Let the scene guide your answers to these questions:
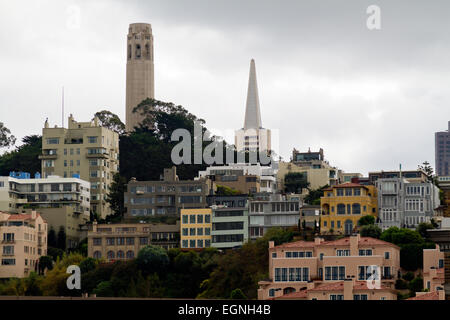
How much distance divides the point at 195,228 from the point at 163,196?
480 inches

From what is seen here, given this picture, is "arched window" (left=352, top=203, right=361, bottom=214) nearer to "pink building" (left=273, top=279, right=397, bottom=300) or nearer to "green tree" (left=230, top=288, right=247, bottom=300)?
"green tree" (left=230, top=288, right=247, bottom=300)

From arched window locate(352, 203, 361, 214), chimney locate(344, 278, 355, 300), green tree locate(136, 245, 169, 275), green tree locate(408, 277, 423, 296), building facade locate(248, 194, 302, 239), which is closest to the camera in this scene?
chimney locate(344, 278, 355, 300)

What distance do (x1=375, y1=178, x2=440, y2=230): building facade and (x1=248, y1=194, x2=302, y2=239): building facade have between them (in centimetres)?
892

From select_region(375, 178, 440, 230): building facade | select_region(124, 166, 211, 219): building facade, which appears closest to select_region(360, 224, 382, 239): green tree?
select_region(375, 178, 440, 230): building facade

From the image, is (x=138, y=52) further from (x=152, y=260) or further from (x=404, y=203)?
(x=152, y=260)

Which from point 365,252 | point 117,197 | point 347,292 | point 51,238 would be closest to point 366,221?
point 365,252

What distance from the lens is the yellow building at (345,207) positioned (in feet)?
323

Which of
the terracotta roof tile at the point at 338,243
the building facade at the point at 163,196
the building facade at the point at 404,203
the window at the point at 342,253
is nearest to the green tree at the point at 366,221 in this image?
the building facade at the point at 404,203

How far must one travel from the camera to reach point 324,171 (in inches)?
5344

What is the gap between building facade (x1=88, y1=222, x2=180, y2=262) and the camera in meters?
106
